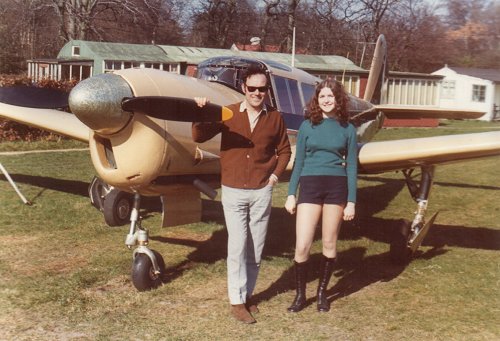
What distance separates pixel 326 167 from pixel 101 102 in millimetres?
1954

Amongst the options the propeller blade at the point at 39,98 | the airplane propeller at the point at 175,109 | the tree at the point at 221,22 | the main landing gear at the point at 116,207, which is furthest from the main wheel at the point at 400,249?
the tree at the point at 221,22

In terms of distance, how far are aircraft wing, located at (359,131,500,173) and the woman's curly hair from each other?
73.4 inches

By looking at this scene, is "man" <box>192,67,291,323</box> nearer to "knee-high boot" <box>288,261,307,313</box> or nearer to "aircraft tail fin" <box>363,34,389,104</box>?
"knee-high boot" <box>288,261,307,313</box>

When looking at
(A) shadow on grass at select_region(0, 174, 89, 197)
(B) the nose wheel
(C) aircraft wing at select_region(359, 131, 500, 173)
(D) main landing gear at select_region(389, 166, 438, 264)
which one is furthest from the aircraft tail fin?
(B) the nose wheel

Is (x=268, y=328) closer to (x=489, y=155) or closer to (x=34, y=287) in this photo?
(x=34, y=287)

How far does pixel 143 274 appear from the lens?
5.38 metres

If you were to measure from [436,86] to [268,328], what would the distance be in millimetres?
33803

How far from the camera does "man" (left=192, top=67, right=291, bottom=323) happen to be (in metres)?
4.63

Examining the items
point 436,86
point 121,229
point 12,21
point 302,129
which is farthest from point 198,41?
point 302,129

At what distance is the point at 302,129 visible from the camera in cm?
488

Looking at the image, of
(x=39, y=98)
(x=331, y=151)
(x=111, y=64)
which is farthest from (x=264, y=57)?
(x=331, y=151)

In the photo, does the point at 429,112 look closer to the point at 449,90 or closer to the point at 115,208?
the point at 115,208

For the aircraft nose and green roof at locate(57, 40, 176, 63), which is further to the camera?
green roof at locate(57, 40, 176, 63)

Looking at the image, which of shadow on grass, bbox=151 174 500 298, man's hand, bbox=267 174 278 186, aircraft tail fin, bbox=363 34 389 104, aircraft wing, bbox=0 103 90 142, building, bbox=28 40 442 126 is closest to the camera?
man's hand, bbox=267 174 278 186
